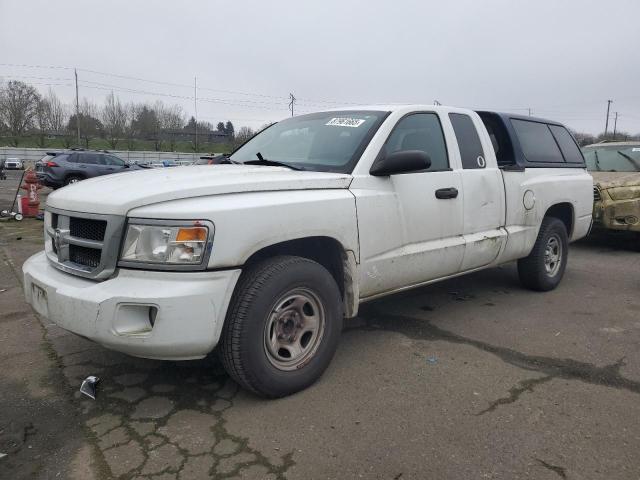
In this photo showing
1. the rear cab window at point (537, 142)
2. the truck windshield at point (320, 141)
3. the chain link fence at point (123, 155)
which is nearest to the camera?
the truck windshield at point (320, 141)

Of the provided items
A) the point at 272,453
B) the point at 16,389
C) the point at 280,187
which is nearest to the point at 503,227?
the point at 280,187

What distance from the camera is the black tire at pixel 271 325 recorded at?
271 cm

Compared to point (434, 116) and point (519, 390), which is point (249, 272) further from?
point (434, 116)

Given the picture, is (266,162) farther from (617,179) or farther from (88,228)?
(617,179)

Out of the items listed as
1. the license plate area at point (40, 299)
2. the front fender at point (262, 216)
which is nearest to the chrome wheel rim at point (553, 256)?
the front fender at point (262, 216)

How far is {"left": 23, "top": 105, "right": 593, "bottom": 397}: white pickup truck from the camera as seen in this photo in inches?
100

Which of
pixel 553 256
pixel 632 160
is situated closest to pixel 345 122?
pixel 553 256

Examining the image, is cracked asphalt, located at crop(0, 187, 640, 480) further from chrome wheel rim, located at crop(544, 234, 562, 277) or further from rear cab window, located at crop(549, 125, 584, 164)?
rear cab window, located at crop(549, 125, 584, 164)

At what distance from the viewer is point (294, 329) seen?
3086mm

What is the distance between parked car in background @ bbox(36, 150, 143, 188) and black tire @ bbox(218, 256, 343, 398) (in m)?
15.7

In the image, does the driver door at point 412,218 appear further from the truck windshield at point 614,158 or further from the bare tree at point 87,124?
the bare tree at point 87,124

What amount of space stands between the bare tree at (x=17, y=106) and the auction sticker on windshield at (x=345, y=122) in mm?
69863

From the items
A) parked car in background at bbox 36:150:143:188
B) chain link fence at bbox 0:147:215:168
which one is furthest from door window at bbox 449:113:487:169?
chain link fence at bbox 0:147:215:168

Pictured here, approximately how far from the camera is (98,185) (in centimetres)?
304
